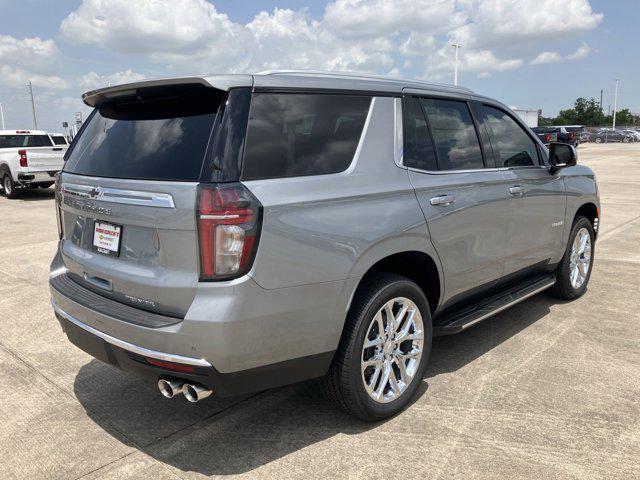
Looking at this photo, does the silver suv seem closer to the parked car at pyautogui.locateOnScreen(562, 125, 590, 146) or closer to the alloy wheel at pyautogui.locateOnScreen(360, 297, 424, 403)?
the alloy wheel at pyautogui.locateOnScreen(360, 297, 424, 403)

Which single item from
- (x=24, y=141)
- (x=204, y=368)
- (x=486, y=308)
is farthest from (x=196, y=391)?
(x=24, y=141)

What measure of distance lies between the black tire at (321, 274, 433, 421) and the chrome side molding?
1.08 metres

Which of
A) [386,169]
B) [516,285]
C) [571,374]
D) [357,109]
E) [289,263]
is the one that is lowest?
[571,374]

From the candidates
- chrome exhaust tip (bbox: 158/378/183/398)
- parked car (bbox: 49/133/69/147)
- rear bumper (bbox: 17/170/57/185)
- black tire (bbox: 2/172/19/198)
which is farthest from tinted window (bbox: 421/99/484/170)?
parked car (bbox: 49/133/69/147)

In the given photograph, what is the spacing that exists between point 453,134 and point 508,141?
0.80 m

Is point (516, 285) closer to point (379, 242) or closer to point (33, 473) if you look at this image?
point (379, 242)

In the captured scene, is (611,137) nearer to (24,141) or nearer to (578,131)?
(578,131)

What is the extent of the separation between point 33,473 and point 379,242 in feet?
6.68

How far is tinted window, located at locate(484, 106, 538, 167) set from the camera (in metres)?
4.08

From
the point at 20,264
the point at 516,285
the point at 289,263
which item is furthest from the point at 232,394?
the point at 20,264

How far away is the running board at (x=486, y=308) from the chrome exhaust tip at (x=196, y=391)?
5.19ft

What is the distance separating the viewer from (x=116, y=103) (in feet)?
10.1

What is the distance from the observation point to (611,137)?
54625 millimetres

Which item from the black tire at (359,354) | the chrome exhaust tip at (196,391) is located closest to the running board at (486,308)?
the black tire at (359,354)
